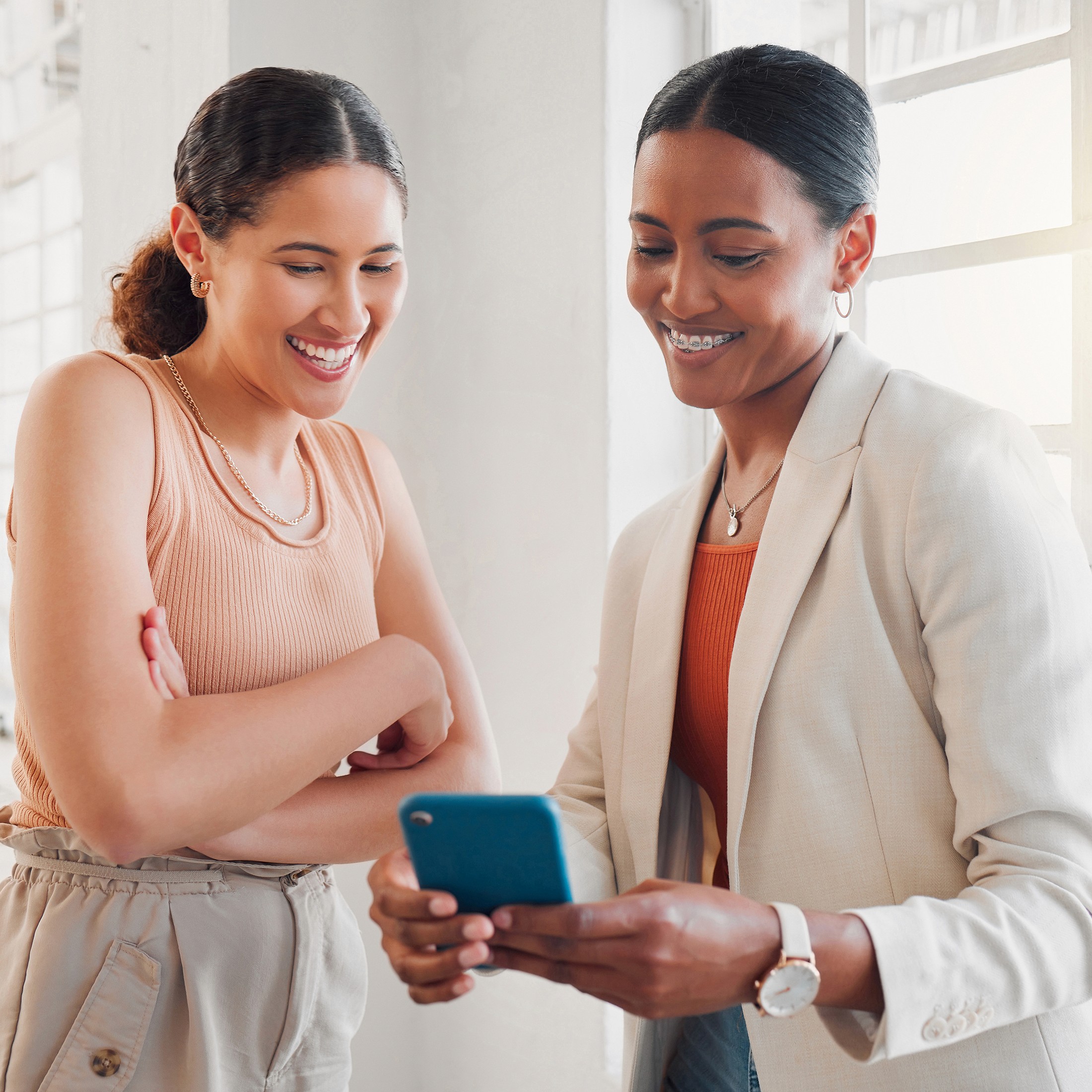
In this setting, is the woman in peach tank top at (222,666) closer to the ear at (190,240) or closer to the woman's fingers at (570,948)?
the ear at (190,240)

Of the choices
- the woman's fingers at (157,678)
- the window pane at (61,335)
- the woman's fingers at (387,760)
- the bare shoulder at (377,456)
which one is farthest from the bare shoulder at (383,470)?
the window pane at (61,335)

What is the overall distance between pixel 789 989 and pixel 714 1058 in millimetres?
432

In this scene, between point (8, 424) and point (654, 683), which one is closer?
point (654, 683)

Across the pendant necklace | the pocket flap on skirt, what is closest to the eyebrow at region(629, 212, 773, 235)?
the pendant necklace

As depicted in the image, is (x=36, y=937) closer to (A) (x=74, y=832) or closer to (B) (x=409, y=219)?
(A) (x=74, y=832)

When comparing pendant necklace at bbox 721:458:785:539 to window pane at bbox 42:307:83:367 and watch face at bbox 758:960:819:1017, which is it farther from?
window pane at bbox 42:307:83:367

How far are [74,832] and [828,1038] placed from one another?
0.89 metres

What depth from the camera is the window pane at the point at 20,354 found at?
3.04 metres

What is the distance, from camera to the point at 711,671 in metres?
1.27

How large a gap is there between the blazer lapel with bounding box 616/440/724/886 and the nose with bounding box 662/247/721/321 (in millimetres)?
280

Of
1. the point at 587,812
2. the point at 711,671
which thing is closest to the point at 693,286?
the point at 711,671

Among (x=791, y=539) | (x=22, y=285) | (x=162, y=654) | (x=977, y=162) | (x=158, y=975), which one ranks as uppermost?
(x=22, y=285)

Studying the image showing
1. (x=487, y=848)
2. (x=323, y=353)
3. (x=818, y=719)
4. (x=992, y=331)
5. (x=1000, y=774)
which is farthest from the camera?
(x=992, y=331)

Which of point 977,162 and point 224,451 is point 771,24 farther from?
point 224,451
